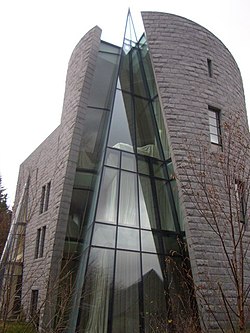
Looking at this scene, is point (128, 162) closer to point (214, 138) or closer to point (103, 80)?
point (214, 138)

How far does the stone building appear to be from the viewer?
732 centimetres

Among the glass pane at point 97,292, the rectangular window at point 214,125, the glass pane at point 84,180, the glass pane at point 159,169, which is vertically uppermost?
the rectangular window at point 214,125

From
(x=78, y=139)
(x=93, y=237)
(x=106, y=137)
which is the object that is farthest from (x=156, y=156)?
(x=93, y=237)

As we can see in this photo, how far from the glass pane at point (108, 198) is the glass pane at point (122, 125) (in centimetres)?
97

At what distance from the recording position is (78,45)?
1214 centimetres

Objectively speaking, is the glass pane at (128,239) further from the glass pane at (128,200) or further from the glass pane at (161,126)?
the glass pane at (161,126)

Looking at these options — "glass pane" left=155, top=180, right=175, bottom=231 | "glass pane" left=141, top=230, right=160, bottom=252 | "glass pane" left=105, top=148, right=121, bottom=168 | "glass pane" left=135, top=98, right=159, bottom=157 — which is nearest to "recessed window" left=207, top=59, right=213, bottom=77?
"glass pane" left=135, top=98, right=159, bottom=157

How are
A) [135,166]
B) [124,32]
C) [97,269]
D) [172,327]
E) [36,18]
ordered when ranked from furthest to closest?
1. [124,32]
2. [135,166]
3. [36,18]
4. [97,269]
5. [172,327]

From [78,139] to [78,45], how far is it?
4.30m

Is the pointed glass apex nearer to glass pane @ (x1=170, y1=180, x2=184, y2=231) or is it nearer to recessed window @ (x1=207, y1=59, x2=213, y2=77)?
recessed window @ (x1=207, y1=59, x2=213, y2=77)

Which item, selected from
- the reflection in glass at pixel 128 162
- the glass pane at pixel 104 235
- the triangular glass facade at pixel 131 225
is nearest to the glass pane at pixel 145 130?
the triangular glass facade at pixel 131 225

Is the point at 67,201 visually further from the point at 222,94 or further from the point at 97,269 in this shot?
the point at 222,94

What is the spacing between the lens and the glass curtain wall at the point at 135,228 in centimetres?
725

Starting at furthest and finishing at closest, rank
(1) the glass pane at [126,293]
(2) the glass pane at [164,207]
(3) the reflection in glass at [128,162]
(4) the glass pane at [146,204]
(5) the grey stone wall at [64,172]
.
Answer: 1. (3) the reflection in glass at [128,162]
2. (5) the grey stone wall at [64,172]
3. (2) the glass pane at [164,207]
4. (4) the glass pane at [146,204]
5. (1) the glass pane at [126,293]
